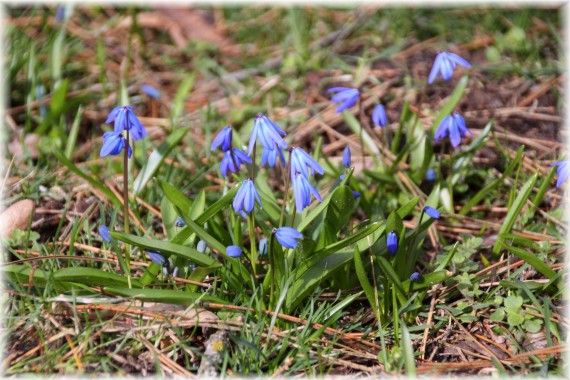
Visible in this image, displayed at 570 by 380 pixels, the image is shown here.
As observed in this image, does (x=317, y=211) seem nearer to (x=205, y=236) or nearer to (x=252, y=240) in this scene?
(x=252, y=240)

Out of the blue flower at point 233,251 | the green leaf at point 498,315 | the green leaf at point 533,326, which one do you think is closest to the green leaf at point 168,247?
the blue flower at point 233,251

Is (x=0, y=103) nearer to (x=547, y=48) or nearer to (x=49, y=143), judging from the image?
(x=49, y=143)

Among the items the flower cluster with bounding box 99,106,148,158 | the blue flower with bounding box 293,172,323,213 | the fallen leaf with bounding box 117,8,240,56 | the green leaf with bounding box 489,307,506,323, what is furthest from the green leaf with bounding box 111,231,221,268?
the fallen leaf with bounding box 117,8,240,56

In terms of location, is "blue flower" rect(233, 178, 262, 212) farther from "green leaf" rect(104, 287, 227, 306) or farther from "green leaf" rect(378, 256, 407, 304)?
"green leaf" rect(378, 256, 407, 304)

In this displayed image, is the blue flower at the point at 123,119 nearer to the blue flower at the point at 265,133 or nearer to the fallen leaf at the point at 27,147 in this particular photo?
the blue flower at the point at 265,133

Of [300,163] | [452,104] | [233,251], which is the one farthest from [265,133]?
[452,104]

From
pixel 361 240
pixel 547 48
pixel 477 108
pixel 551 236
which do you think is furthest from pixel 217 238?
pixel 547 48
